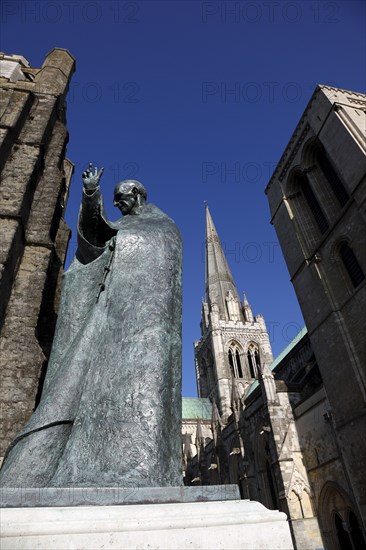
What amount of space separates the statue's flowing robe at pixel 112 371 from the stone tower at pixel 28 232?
2.89 metres

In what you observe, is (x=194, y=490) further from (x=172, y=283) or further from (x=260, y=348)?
(x=260, y=348)

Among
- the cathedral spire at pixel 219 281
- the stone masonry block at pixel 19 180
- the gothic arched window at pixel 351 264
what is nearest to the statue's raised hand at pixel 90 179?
the stone masonry block at pixel 19 180

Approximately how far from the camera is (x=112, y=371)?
1806 millimetres

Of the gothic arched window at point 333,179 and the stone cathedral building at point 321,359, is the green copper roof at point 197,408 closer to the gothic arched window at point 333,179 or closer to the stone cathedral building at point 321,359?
the stone cathedral building at point 321,359

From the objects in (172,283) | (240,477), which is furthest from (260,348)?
(172,283)

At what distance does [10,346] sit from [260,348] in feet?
126

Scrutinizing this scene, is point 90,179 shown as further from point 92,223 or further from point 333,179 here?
point 333,179

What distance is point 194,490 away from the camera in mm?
1436

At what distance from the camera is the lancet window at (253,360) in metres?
38.9

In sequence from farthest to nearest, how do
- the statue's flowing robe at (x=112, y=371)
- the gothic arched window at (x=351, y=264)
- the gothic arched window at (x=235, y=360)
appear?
1. the gothic arched window at (x=235, y=360)
2. the gothic arched window at (x=351, y=264)
3. the statue's flowing robe at (x=112, y=371)

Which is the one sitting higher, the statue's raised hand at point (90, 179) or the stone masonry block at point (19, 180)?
the stone masonry block at point (19, 180)

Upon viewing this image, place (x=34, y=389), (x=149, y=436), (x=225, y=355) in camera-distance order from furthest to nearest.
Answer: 1. (x=225, y=355)
2. (x=34, y=389)
3. (x=149, y=436)

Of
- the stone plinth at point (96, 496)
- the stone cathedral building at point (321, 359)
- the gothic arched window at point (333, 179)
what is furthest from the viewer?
the gothic arched window at point (333, 179)

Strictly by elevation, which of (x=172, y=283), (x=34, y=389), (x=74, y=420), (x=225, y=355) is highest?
(x=225, y=355)
